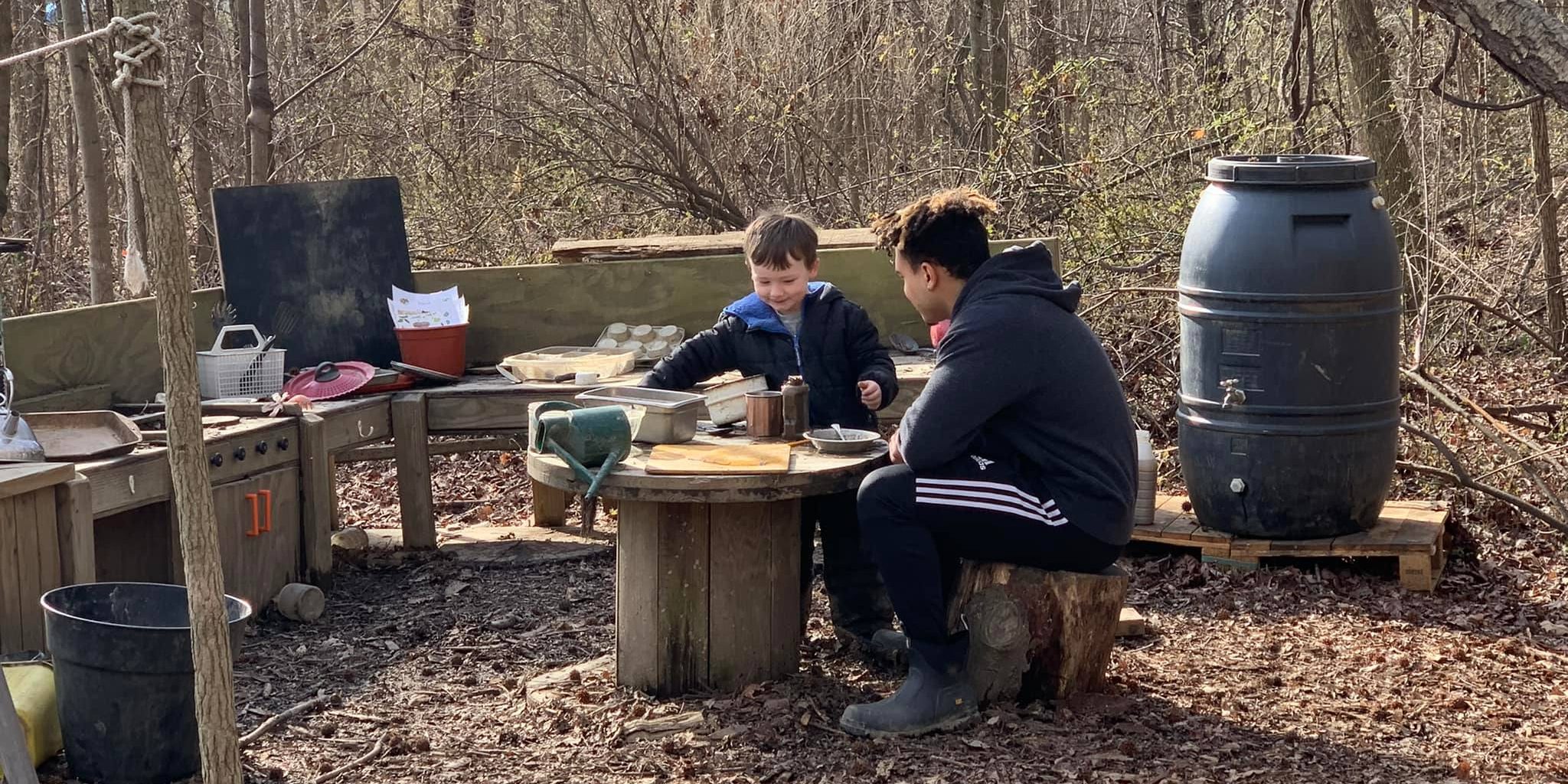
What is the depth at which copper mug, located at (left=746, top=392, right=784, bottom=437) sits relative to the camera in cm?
456

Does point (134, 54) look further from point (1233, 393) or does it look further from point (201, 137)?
point (201, 137)

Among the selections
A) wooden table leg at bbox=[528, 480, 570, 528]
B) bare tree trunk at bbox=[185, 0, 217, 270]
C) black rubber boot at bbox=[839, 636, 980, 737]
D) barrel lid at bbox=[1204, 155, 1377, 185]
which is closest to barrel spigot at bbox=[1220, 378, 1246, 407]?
barrel lid at bbox=[1204, 155, 1377, 185]

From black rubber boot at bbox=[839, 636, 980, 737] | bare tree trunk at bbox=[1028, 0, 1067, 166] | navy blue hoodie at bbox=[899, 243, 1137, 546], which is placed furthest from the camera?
bare tree trunk at bbox=[1028, 0, 1067, 166]

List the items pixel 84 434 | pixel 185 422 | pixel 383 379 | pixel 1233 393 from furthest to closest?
pixel 383 379
pixel 1233 393
pixel 84 434
pixel 185 422

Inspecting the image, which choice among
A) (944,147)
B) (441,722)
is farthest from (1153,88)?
(441,722)

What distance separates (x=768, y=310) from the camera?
Answer: 4988 millimetres

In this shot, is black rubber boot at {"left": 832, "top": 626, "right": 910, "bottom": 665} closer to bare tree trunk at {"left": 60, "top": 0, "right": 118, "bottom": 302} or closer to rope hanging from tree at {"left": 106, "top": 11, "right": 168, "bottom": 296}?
rope hanging from tree at {"left": 106, "top": 11, "right": 168, "bottom": 296}

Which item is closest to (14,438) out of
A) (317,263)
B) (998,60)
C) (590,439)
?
(590,439)

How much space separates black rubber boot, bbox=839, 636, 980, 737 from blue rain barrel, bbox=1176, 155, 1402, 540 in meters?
1.94

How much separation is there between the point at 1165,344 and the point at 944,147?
300 centimetres

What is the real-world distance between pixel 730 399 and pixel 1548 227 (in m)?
4.74

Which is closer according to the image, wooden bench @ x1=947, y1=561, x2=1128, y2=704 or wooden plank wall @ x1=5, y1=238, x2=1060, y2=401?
wooden bench @ x1=947, y1=561, x2=1128, y2=704

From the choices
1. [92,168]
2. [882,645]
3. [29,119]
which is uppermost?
[29,119]

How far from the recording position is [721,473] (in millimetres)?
4047
